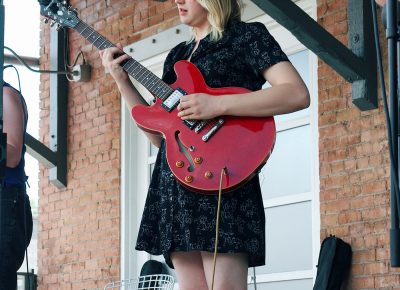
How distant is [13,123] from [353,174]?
2189 millimetres

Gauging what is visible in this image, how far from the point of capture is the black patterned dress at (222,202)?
297 centimetres

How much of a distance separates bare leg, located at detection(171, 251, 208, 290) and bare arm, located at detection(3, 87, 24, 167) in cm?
96

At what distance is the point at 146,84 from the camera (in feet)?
11.0

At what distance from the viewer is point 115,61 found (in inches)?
133

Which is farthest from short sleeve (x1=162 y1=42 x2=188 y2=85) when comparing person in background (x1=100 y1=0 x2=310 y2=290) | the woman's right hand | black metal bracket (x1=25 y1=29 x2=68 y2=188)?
black metal bracket (x1=25 y1=29 x2=68 y2=188)

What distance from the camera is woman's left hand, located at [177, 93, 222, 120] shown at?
3104 millimetres

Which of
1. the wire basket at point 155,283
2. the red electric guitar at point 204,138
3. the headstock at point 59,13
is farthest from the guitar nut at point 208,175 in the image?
the wire basket at point 155,283

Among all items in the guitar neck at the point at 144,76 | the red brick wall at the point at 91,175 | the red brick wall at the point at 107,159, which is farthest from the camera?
the red brick wall at the point at 91,175

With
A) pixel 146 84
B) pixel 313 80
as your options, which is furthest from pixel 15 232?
pixel 313 80

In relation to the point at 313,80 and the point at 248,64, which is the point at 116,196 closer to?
the point at 313,80

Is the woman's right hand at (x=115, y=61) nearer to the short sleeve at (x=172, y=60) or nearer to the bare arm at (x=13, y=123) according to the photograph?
the short sleeve at (x=172, y=60)

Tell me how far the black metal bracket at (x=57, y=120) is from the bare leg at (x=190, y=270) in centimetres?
434

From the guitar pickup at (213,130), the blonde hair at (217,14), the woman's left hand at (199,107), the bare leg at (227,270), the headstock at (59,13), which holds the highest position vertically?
the headstock at (59,13)

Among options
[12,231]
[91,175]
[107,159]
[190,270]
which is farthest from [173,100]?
[91,175]
